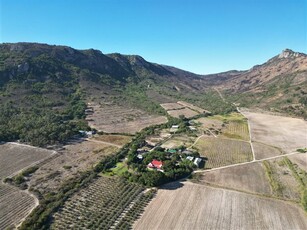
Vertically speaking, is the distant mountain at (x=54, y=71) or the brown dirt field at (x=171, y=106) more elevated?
the distant mountain at (x=54, y=71)

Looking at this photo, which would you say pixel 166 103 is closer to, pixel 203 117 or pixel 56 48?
pixel 203 117

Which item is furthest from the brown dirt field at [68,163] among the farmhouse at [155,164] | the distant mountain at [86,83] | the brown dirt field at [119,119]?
the distant mountain at [86,83]

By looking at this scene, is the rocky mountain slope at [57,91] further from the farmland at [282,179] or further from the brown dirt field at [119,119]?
the farmland at [282,179]

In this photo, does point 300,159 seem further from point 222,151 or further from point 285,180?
point 222,151

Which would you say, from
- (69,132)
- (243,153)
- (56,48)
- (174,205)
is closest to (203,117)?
(243,153)

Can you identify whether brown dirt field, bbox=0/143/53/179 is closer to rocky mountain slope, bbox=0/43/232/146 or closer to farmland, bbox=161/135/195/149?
rocky mountain slope, bbox=0/43/232/146

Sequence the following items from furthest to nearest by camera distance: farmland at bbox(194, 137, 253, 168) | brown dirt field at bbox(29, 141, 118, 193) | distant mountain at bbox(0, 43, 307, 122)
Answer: distant mountain at bbox(0, 43, 307, 122), farmland at bbox(194, 137, 253, 168), brown dirt field at bbox(29, 141, 118, 193)

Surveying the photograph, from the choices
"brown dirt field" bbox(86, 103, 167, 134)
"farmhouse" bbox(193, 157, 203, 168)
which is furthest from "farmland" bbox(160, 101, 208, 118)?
"farmhouse" bbox(193, 157, 203, 168)
